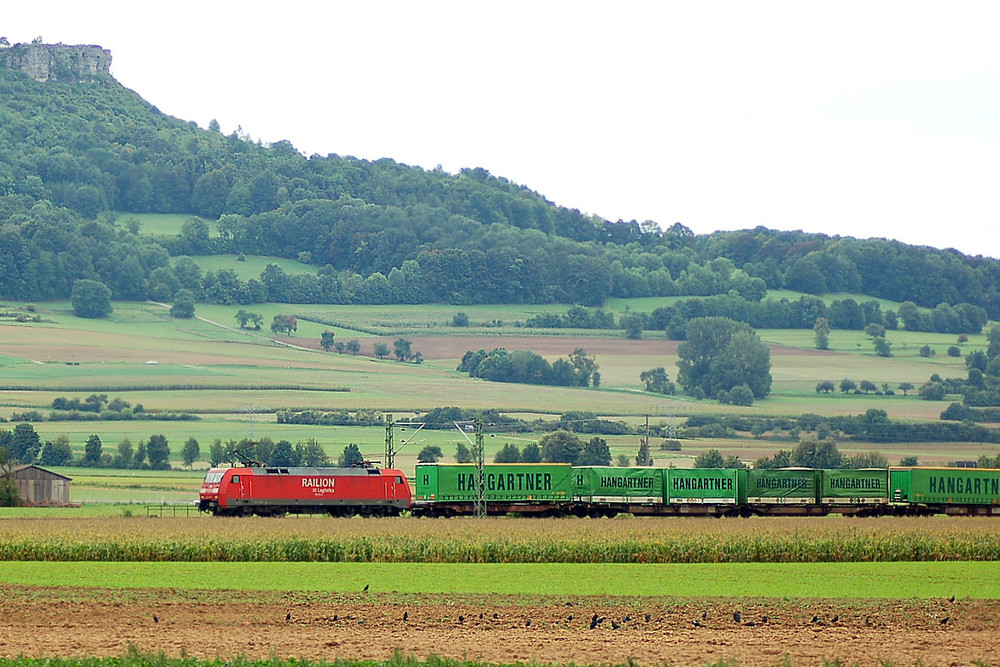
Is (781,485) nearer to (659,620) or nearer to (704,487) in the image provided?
(704,487)

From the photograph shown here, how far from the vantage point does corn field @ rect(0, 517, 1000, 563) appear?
5525 centimetres

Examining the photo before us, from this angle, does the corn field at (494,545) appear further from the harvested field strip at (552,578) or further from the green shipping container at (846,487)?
the green shipping container at (846,487)

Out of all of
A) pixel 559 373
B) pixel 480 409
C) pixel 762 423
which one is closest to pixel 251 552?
pixel 480 409

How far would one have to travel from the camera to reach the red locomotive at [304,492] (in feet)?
259

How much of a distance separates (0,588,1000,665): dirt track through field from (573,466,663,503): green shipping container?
4002 cm

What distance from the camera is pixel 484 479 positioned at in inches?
3137

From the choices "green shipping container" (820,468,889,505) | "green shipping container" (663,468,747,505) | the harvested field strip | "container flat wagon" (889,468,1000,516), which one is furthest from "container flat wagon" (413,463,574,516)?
the harvested field strip

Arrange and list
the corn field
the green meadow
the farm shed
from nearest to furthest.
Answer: the corn field < the farm shed < the green meadow

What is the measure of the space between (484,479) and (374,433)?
6671cm

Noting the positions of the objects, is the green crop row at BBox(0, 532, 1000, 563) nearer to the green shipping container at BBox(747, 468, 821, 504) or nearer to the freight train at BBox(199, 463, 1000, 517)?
the freight train at BBox(199, 463, 1000, 517)

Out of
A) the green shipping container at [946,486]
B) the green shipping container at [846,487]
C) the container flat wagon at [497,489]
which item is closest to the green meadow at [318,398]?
the container flat wagon at [497,489]

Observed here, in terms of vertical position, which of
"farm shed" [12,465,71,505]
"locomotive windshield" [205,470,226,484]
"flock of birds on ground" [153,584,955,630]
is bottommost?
"farm shed" [12,465,71,505]

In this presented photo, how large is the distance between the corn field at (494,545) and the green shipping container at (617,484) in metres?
18.7

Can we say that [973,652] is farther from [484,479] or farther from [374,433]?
[374,433]
